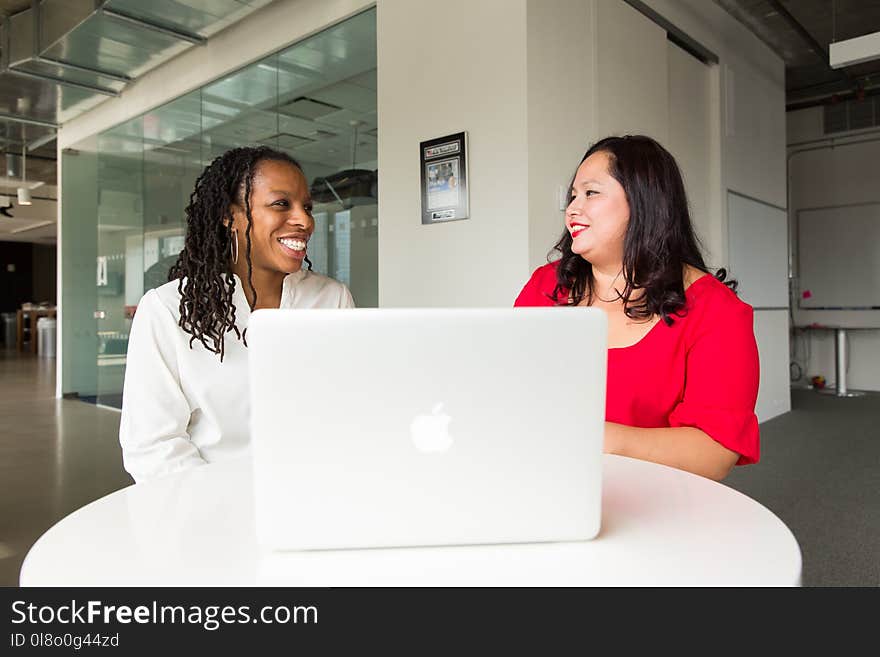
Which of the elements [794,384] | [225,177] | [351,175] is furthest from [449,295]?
[794,384]

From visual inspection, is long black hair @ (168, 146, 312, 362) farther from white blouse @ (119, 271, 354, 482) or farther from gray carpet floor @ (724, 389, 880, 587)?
gray carpet floor @ (724, 389, 880, 587)

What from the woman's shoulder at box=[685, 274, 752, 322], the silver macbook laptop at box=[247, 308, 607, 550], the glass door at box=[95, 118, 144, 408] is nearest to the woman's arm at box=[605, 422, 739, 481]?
the woman's shoulder at box=[685, 274, 752, 322]

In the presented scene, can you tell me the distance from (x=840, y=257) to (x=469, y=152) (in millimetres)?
6763

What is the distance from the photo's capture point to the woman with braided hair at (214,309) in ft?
4.77

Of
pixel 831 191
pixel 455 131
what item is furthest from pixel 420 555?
pixel 831 191

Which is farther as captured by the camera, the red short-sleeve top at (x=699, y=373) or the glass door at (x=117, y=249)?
the glass door at (x=117, y=249)

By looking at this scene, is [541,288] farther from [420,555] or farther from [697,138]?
[697,138]

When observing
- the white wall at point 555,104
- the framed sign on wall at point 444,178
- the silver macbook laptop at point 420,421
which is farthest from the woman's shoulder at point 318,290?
the framed sign on wall at point 444,178

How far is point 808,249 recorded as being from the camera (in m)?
8.45

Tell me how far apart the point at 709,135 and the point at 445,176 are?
2731mm

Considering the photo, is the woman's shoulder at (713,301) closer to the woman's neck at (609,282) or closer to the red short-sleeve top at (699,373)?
the red short-sleeve top at (699,373)

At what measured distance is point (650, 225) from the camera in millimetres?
1566
